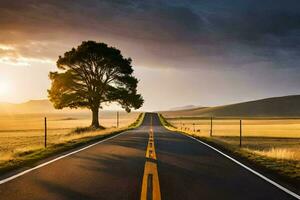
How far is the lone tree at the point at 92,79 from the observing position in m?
46.1

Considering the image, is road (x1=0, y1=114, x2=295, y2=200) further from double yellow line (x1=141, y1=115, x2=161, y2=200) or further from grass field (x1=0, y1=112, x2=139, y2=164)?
grass field (x1=0, y1=112, x2=139, y2=164)

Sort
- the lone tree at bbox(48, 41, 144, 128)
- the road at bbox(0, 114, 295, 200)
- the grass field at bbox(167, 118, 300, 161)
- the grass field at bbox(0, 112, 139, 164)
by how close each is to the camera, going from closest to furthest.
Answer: the road at bbox(0, 114, 295, 200), the grass field at bbox(167, 118, 300, 161), the grass field at bbox(0, 112, 139, 164), the lone tree at bbox(48, 41, 144, 128)

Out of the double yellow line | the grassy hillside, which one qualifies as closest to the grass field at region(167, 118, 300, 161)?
the double yellow line

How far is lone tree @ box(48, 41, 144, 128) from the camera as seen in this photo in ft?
151

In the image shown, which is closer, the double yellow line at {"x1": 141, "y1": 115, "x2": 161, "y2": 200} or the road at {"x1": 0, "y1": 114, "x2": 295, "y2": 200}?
the double yellow line at {"x1": 141, "y1": 115, "x2": 161, "y2": 200}

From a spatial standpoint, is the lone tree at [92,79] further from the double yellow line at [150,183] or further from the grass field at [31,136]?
the double yellow line at [150,183]

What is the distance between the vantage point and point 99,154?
48.6 ft

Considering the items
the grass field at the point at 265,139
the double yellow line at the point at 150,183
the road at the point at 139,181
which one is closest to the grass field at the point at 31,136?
the road at the point at 139,181

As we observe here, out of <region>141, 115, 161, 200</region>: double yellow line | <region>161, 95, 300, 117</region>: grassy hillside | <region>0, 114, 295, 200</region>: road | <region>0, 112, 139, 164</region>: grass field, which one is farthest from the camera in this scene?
<region>161, 95, 300, 117</region>: grassy hillside

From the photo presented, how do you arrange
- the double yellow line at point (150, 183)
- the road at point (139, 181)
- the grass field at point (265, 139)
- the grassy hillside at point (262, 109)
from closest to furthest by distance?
the double yellow line at point (150, 183), the road at point (139, 181), the grass field at point (265, 139), the grassy hillside at point (262, 109)

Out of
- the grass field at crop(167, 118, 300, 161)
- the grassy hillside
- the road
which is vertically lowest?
the grass field at crop(167, 118, 300, 161)

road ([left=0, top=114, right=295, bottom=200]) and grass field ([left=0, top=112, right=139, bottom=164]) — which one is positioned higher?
road ([left=0, top=114, right=295, bottom=200])

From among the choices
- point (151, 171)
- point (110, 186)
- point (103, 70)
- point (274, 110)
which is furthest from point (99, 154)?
point (274, 110)

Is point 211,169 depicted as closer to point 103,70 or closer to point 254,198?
point 254,198
